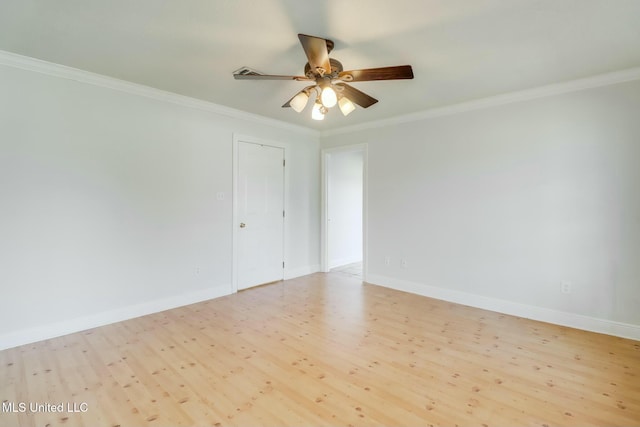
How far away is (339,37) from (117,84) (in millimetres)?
2401

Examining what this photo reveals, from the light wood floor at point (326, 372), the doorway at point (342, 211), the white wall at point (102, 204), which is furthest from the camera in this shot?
the doorway at point (342, 211)

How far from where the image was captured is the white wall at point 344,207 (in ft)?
18.4

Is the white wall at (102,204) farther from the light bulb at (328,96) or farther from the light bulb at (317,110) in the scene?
the light bulb at (328,96)

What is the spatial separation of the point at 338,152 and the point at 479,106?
87.9 inches

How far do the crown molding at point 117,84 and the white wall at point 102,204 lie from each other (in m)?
0.04

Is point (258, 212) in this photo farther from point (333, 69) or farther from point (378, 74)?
point (378, 74)

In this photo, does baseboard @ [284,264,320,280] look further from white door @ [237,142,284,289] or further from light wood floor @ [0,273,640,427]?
light wood floor @ [0,273,640,427]

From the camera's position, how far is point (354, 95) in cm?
261

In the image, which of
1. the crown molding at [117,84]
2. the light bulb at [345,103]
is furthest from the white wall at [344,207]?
the light bulb at [345,103]

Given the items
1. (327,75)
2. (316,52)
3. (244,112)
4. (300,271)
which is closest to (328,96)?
(327,75)

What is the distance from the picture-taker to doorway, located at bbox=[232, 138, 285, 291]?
4.21 metres

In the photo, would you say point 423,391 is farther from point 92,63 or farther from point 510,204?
point 92,63

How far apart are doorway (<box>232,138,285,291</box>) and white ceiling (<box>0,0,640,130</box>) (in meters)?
1.35

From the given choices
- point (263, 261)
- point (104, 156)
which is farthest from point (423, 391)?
point (104, 156)
